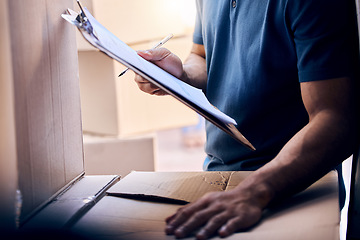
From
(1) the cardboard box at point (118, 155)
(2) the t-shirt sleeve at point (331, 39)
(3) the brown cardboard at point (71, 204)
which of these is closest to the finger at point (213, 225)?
(3) the brown cardboard at point (71, 204)

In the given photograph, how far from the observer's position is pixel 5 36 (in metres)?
0.39

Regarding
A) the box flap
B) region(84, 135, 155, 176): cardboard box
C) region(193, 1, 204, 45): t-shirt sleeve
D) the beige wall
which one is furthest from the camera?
region(84, 135, 155, 176): cardboard box

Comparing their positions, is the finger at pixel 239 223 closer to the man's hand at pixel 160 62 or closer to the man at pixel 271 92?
the man at pixel 271 92

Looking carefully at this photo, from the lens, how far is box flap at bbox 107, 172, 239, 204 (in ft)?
1.72

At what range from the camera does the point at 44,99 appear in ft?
1.60

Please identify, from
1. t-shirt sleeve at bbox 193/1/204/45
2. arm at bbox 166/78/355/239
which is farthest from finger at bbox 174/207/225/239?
t-shirt sleeve at bbox 193/1/204/45

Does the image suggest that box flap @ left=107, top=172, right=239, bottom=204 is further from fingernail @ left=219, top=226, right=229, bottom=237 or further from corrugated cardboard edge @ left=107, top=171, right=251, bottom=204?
fingernail @ left=219, top=226, right=229, bottom=237

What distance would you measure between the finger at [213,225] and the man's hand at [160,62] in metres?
0.35

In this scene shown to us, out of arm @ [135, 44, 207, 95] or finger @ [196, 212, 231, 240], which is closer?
finger @ [196, 212, 231, 240]

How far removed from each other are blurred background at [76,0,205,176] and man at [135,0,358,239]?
34cm

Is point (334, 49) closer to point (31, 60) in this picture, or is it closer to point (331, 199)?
point (331, 199)

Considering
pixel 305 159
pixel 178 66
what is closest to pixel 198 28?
pixel 178 66

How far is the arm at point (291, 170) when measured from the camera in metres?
0.41

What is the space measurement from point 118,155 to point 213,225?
818 millimetres
